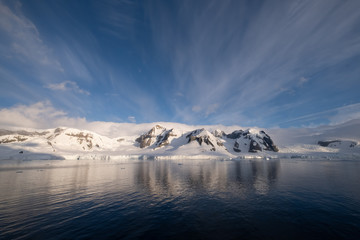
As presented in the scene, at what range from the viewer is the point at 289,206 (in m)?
19.5

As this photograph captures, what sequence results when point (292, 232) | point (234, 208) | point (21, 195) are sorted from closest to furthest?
point (292, 232)
point (234, 208)
point (21, 195)

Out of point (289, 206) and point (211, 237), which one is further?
point (289, 206)

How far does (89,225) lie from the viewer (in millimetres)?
14773

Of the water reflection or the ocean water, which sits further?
the water reflection

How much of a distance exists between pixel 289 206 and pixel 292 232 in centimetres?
776

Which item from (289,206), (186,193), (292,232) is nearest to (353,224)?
(289,206)

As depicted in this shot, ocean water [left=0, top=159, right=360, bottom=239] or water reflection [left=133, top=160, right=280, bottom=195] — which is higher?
ocean water [left=0, top=159, right=360, bottom=239]

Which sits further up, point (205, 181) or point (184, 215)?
point (184, 215)

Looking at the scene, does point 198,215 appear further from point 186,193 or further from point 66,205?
point 66,205

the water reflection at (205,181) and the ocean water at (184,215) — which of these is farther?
the water reflection at (205,181)

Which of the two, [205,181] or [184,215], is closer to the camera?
[184,215]

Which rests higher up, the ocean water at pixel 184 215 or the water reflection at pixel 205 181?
the ocean water at pixel 184 215

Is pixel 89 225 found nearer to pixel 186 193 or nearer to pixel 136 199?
pixel 136 199

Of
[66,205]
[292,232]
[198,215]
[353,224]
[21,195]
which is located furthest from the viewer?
[21,195]
